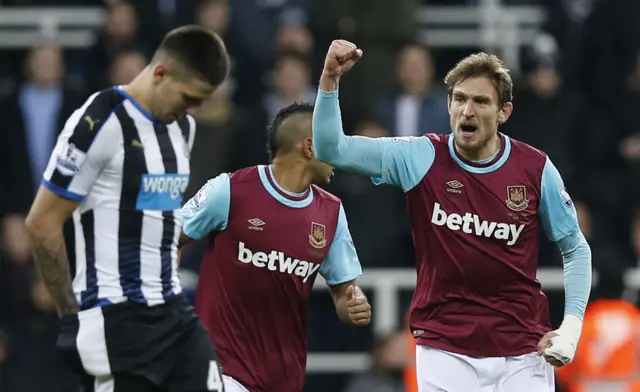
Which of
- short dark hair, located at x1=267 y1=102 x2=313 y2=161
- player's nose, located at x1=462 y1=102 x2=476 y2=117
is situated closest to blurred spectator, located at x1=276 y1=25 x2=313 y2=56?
short dark hair, located at x1=267 y1=102 x2=313 y2=161

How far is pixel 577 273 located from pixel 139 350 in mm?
1962

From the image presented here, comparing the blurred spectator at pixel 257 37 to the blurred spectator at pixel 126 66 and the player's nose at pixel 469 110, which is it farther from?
the player's nose at pixel 469 110

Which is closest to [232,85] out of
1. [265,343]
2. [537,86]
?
[537,86]

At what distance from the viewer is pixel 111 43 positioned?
467 inches

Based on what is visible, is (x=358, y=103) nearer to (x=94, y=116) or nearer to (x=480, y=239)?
(x=480, y=239)

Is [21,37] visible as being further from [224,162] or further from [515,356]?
[515,356]

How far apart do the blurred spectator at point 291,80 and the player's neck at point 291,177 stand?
3922mm

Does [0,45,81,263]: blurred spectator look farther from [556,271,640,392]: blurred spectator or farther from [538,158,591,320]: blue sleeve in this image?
[538,158,591,320]: blue sleeve

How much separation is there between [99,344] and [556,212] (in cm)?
208

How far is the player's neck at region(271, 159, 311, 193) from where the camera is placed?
7020mm

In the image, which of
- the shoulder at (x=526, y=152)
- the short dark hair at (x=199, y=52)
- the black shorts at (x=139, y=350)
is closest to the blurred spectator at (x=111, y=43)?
the short dark hair at (x=199, y=52)

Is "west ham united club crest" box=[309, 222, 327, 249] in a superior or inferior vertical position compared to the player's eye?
inferior

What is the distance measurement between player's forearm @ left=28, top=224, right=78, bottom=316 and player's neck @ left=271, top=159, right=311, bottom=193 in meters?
1.31

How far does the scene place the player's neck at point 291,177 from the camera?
7020 mm
